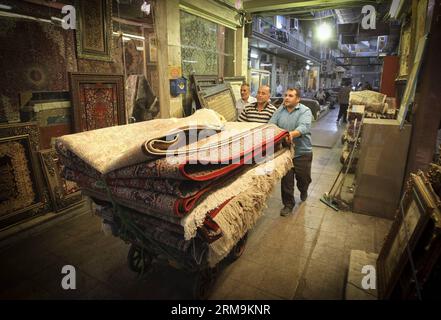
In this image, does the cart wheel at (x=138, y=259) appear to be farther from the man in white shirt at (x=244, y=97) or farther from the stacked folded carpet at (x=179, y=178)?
the man in white shirt at (x=244, y=97)

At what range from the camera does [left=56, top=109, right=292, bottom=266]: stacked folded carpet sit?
58.3 inches

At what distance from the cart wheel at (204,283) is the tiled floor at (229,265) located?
0.07 m

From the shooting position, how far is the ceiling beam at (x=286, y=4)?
6097 millimetres

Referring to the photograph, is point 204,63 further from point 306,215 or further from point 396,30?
point 396,30

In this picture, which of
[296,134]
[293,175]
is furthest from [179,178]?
[293,175]

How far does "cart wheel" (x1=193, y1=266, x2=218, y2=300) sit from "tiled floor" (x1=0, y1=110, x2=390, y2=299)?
0.22ft

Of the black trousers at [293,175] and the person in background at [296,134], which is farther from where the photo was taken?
→ the black trousers at [293,175]

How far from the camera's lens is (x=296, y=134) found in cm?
320

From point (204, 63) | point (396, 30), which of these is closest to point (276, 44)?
point (396, 30)

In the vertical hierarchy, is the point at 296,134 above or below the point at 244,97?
below

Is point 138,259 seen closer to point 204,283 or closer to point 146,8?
point 204,283

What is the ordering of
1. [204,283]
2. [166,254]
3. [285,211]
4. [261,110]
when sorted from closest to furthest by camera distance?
[166,254]
[204,283]
[285,211]
[261,110]

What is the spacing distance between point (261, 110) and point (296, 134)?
3.09 ft

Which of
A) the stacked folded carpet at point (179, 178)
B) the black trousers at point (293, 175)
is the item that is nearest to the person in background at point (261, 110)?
the black trousers at point (293, 175)
